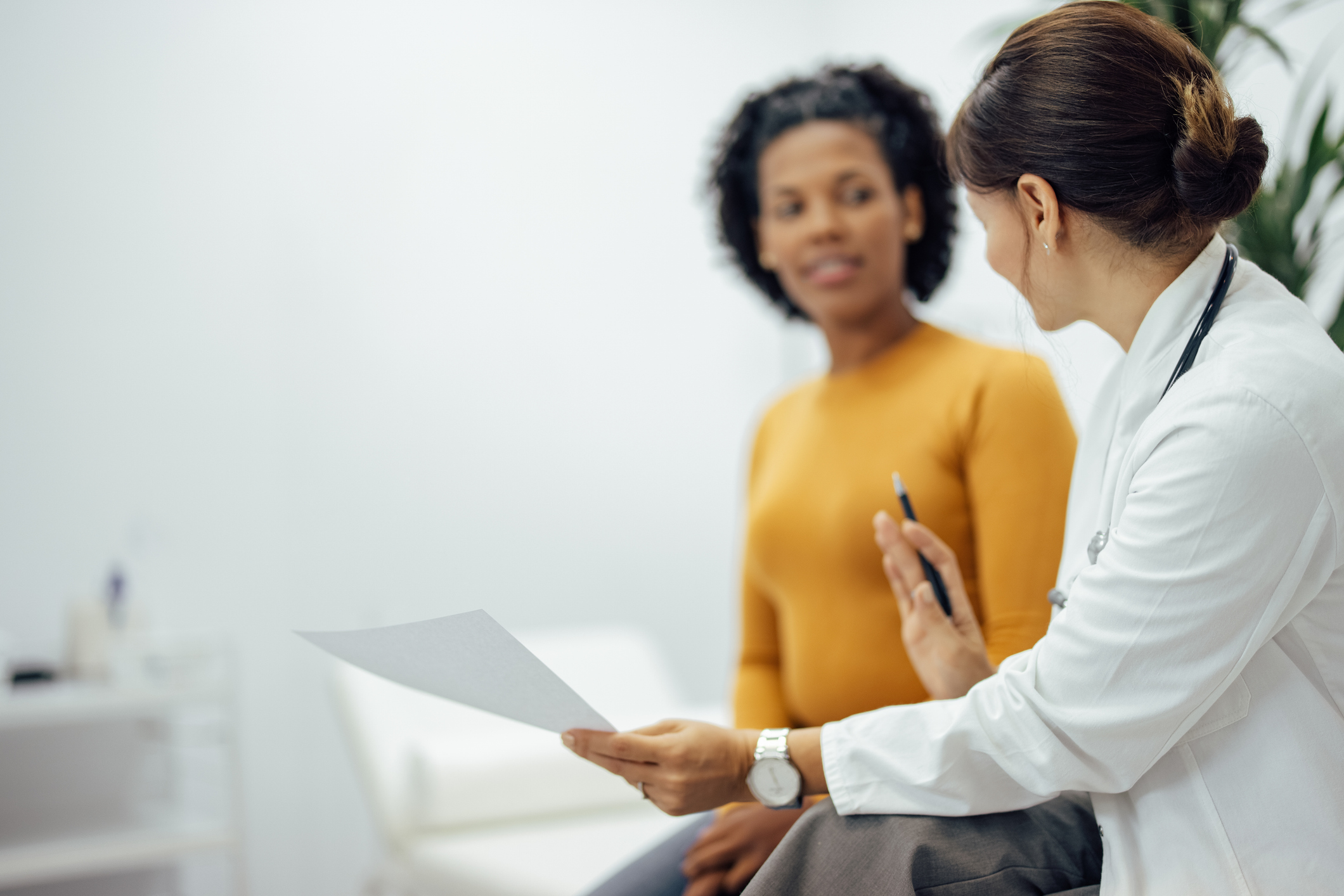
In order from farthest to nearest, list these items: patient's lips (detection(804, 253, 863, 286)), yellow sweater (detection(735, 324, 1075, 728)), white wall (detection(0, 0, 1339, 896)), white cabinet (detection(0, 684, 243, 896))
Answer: white wall (detection(0, 0, 1339, 896))
white cabinet (detection(0, 684, 243, 896))
patient's lips (detection(804, 253, 863, 286))
yellow sweater (detection(735, 324, 1075, 728))

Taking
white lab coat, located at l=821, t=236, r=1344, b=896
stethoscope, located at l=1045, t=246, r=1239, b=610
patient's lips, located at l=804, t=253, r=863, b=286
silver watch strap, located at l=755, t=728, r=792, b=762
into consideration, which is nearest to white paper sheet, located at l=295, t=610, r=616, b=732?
silver watch strap, located at l=755, t=728, r=792, b=762

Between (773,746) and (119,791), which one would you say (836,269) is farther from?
(119,791)

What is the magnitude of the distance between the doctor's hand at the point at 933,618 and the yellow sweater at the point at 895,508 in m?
0.08

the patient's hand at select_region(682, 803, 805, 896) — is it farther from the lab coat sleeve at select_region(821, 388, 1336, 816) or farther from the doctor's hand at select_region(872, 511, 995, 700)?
the lab coat sleeve at select_region(821, 388, 1336, 816)

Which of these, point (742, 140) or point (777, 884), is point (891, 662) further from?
point (742, 140)

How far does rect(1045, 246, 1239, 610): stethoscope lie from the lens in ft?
2.44

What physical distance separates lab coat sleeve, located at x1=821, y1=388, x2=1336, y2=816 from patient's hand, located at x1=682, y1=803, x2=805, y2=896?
347 millimetres

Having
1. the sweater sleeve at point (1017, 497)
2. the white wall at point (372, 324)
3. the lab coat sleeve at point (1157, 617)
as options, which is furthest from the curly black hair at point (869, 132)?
the white wall at point (372, 324)

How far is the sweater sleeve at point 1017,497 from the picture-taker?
3.55 ft

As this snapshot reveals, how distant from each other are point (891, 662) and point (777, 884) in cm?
43

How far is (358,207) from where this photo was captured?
289 cm

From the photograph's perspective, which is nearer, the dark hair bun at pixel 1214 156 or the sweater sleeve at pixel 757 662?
the dark hair bun at pixel 1214 156

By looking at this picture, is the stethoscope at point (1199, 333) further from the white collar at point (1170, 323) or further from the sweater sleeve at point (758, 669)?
the sweater sleeve at point (758, 669)

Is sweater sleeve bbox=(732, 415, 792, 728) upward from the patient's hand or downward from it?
upward
